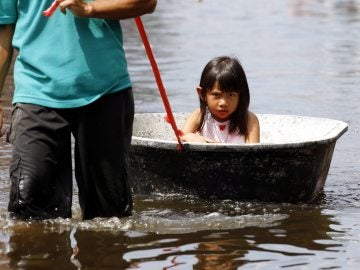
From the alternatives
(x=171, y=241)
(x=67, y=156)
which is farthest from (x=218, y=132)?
(x=67, y=156)

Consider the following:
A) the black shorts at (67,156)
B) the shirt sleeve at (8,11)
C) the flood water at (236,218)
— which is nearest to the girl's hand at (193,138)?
the flood water at (236,218)

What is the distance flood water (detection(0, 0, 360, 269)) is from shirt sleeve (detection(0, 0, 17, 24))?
3.23 feet

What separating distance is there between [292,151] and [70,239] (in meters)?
1.59

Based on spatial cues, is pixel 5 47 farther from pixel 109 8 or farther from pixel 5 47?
pixel 109 8

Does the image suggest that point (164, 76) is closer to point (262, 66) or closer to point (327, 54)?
point (262, 66)

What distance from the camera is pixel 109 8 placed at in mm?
5188

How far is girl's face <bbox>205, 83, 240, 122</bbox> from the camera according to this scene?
7.34 metres

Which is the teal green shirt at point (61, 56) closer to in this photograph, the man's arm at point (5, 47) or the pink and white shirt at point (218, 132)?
the man's arm at point (5, 47)

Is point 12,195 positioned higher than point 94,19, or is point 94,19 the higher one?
point 94,19

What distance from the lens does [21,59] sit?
5359 mm

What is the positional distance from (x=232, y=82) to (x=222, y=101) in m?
0.14

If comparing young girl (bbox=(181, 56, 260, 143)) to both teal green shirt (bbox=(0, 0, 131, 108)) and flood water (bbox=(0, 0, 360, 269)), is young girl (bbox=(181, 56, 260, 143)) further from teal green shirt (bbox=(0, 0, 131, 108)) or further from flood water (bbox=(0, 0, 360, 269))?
teal green shirt (bbox=(0, 0, 131, 108))

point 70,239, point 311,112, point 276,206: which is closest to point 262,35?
point 311,112

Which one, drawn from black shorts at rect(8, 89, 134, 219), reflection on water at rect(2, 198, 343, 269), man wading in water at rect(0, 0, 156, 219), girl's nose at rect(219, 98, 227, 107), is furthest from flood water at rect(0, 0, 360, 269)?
girl's nose at rect(219, 98, 227, 107)
